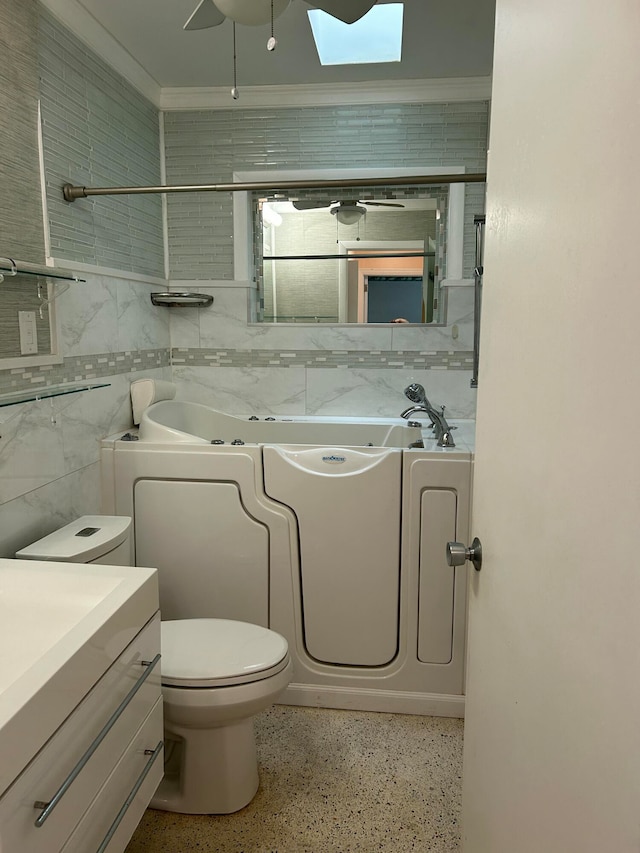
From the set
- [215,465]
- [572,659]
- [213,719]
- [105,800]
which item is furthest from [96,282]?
[572,659]

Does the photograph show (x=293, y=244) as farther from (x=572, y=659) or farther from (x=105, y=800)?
(x=572, y=659)

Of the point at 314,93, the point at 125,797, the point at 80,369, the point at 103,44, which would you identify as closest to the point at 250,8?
the point at 103,44

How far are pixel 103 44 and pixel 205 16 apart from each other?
0.77 metres

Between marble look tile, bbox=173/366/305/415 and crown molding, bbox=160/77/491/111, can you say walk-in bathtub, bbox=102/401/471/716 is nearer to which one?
marble look tile, bbox=173/366/305/415

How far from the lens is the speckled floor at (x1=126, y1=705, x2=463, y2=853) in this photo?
171 cm

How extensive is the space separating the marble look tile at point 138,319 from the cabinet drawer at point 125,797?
1552mm

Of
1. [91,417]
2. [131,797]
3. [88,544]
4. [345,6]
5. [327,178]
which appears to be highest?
[345,6]

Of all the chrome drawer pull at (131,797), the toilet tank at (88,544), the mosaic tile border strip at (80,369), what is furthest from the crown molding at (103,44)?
the chrome drawer pull at (131,797)

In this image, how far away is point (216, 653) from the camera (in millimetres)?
1770

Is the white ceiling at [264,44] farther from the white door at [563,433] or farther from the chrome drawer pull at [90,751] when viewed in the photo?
the chrome drawer pull at [90,751]

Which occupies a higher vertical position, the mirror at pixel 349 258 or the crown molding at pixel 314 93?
the crown molding at pixel 314 93

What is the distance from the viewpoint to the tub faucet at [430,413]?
90.7 inches

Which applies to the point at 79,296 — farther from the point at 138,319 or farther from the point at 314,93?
the point at 314,93

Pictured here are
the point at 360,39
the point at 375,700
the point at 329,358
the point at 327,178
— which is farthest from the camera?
the point at 329,358
